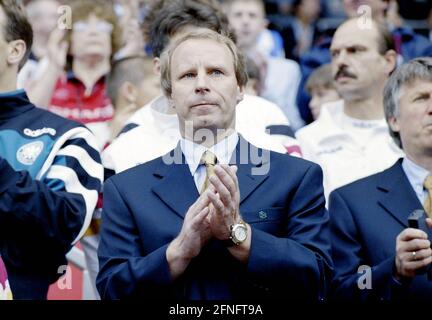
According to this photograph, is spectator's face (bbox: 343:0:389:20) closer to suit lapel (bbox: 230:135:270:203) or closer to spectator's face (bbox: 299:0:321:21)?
spectator's face (bbox: 299:0:321:21)

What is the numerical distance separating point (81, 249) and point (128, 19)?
8.37 ft

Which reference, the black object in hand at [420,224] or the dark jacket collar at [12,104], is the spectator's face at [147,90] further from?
the black object in hand at [420,224]

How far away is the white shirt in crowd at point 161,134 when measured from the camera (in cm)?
547

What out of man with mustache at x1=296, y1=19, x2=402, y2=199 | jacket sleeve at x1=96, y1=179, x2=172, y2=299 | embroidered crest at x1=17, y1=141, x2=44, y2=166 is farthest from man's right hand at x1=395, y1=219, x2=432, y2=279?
embroidered crest at x1=17, y1=141, x2=44, y2=166

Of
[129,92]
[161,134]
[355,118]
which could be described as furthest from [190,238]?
[129,92]

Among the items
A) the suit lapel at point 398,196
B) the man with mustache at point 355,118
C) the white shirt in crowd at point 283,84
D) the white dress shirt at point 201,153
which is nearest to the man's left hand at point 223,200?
the white dress shirt at point 201,153

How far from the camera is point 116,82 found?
7.14 meters

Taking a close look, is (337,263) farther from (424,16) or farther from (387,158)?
(424,16)

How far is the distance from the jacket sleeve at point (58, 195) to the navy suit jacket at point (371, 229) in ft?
3.65

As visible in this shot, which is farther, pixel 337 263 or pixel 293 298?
pixel 337 263

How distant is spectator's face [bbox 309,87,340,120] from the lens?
7789 millimetres

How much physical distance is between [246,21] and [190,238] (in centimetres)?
479

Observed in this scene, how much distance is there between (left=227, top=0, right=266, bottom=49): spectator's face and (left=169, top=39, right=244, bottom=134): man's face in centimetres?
392
